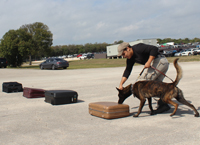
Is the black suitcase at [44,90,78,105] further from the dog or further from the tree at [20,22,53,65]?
the tree at [20,22,53,65]

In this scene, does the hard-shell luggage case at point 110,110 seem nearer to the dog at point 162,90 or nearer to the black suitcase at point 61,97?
the dog at point 162,90

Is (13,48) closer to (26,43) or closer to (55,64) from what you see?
(26,43)

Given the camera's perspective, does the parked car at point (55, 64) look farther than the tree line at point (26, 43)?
No

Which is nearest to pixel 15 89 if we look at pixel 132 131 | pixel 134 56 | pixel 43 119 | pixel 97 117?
pixel 43 119

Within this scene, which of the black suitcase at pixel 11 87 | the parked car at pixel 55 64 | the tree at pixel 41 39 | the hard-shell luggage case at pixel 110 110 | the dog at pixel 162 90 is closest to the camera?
the dog at pixel 162 90

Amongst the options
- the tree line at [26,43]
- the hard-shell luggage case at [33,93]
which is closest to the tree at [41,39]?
the tree line at [26,43]

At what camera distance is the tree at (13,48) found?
4844 cm

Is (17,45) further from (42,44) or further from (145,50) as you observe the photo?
(145,50)

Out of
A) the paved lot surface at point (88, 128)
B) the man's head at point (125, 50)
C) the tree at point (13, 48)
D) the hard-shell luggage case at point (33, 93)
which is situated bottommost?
the paved lot surface at point (88, 128)

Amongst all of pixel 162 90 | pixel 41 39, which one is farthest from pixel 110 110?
pixel 41 39

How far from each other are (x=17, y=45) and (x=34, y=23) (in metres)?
29.2

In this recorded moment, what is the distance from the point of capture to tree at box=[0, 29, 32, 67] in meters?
48.4

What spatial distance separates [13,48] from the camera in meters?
48.9

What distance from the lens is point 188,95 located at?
884 centimetres
